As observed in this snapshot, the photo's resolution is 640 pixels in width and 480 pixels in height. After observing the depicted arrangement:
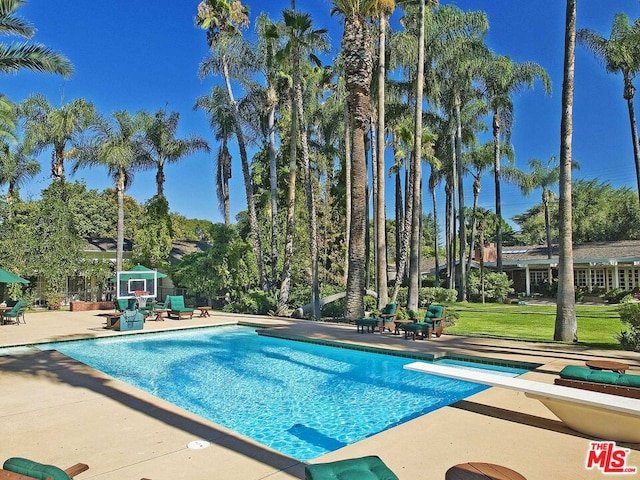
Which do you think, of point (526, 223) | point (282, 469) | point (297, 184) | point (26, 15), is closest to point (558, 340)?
point (282, 469)

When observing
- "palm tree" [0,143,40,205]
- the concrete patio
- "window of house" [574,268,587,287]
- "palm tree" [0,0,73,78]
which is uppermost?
"palm tree" [0,143,40,205]

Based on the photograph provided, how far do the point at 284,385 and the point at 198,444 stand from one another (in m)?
4.11

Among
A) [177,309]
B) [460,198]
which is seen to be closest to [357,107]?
[177,309]

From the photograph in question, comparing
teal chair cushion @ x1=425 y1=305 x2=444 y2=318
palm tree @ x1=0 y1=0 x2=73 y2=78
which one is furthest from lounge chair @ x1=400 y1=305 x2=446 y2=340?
palm tree @ x1=0 y1=0 x2=73 y2=78

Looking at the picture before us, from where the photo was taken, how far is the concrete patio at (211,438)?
172 inches

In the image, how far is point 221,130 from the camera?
94.3 ft

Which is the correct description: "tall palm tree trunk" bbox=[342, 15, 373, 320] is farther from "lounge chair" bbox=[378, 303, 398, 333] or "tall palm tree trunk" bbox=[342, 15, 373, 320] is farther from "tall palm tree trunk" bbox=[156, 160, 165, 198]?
"tall palm tree trunk" bbox=[156, 160, 165, 198]

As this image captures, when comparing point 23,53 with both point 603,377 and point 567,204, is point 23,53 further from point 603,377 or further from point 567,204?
point 567,204

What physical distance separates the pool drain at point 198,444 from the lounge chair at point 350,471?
7.49 feet

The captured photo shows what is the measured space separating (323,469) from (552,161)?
4475 centimetres

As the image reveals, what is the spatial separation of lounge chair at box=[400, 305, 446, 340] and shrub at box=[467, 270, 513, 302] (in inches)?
702

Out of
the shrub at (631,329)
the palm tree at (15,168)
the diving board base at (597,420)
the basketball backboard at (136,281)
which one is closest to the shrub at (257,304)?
the basketball backboard at (136,281)

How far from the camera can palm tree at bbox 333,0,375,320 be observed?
54.4 ft

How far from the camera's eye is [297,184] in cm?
3003
